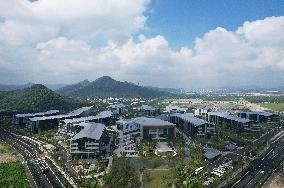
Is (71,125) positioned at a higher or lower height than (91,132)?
lower

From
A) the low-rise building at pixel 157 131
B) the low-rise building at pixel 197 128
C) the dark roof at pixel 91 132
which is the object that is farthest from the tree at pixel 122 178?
the low-rise building at pixel 197 128

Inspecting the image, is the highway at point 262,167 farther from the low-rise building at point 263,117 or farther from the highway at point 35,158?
the low-rise building at point 263,117

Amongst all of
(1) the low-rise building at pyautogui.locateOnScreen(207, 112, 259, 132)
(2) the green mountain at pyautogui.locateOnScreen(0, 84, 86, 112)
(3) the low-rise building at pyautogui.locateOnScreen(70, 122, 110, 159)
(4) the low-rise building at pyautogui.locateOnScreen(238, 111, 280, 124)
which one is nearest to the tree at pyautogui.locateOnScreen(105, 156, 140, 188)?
(3) the low-rise building at pyautogui.locateOnScreen(70, 122, 110, 159)

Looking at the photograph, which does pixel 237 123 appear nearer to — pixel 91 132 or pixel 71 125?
pixel 91 132

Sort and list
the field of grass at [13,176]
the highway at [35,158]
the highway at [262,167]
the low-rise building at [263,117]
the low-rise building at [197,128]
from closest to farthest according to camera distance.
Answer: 1. the field of grass at [13,176]
2. the highway at [35,158]
3. the highway at [262,167]
4. the low-rise building at [197,128]
5. the low-rise building at [263,117]

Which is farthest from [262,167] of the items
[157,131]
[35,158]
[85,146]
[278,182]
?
[35,158]

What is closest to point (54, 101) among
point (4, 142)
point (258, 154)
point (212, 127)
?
point (4, 142)
